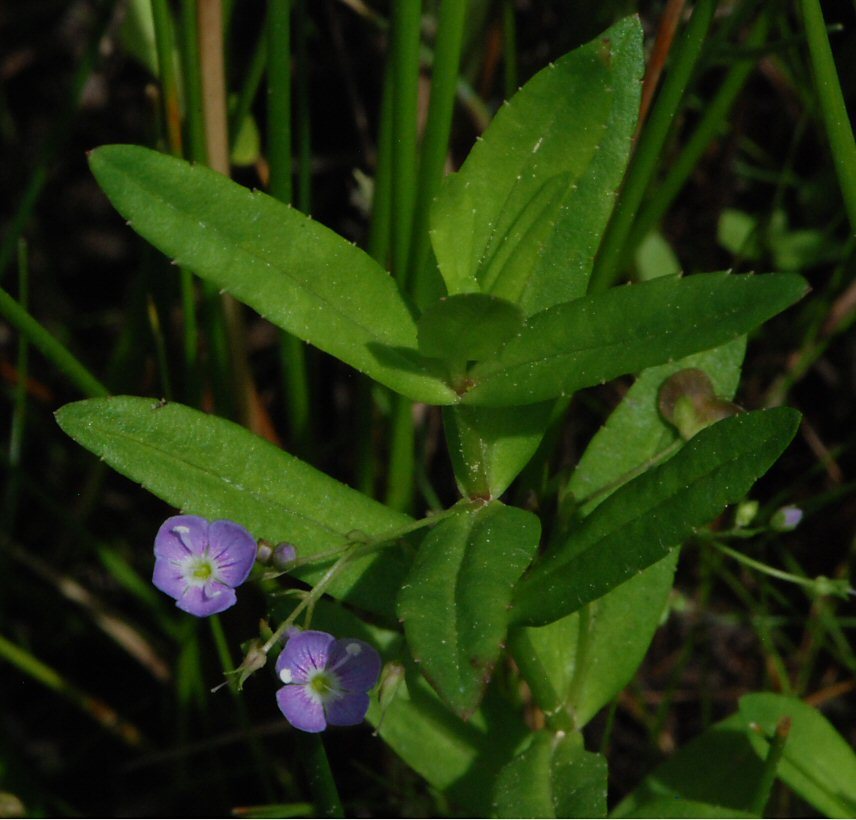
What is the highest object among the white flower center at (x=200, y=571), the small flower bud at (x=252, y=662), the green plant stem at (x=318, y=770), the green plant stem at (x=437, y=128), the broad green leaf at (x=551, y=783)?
the green plant stem at (x=437, y=128)

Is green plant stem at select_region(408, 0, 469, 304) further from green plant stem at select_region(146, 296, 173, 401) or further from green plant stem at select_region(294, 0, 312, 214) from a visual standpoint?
green plant stem at select_region(146, 296, 173, 401)

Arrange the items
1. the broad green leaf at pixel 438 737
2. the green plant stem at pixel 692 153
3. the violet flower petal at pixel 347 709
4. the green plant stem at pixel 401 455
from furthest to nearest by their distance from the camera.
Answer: the green plant stem at pixel 692 153, the green plant stem at pixel 401 455, the broad green leaf at pixel 438 737, the violet flower petal at pixel 347 709

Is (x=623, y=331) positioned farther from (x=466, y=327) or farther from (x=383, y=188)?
(x=383, y=188)

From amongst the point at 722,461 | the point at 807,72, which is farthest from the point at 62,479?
the point at 807,72

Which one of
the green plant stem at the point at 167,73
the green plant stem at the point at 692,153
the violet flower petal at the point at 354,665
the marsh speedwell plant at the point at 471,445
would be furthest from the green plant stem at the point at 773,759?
the green plant stem at the point at 167,73

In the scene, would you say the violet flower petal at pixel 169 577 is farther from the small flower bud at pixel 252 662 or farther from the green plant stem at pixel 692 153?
the green plant stem at pixel 692 153

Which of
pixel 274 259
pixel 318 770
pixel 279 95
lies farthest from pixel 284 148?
pixel 318 770

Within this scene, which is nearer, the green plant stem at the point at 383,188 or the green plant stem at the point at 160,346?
the green plant stem at the point at 383,188
